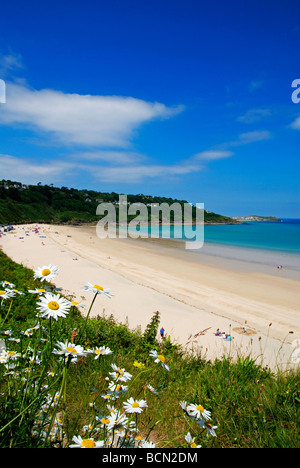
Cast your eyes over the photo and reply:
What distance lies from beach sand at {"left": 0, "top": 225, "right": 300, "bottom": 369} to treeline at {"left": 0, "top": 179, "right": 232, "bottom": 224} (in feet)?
189

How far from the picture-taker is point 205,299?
1548 centimetres

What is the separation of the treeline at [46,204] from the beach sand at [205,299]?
5754cm

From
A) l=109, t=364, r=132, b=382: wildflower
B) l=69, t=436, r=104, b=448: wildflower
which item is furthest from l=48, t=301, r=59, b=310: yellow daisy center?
l=69, t=436, r=104, b=448: wildflower

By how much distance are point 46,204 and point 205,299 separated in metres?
101

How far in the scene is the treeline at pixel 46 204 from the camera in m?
81.4

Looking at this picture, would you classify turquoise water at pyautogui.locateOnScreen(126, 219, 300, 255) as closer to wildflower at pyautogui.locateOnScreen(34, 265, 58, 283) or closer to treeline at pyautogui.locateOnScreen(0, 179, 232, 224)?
treeline at pyautogui.locateOnScreen(0, 179, 232, 224)

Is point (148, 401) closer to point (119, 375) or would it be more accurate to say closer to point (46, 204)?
point (119, 375)

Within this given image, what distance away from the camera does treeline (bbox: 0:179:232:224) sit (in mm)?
81450

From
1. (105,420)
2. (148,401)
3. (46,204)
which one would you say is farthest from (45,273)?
(46,204)

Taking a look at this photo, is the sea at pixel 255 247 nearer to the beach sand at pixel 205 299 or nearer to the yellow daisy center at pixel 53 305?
the beach sand at pixel 205 299

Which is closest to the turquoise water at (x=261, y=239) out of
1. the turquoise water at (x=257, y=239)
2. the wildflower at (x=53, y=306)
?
the turquoise water at (x=257, y=239)

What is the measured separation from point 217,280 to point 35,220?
77.4 m
